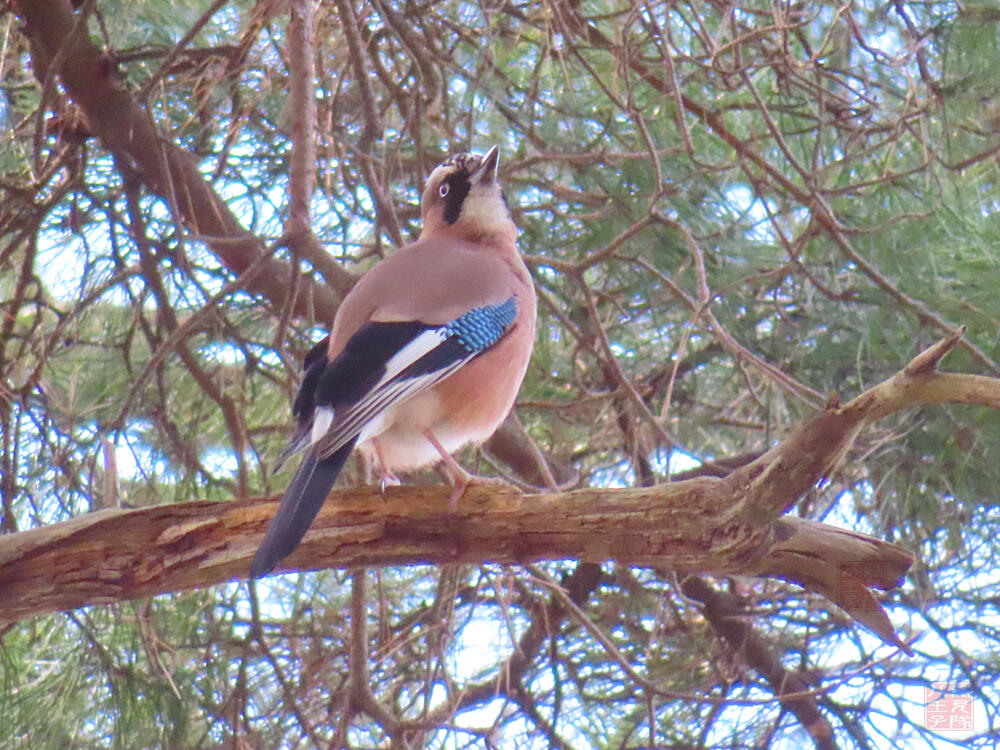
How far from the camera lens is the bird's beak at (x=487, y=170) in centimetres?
339

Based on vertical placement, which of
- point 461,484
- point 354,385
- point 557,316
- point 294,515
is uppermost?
point 557,316

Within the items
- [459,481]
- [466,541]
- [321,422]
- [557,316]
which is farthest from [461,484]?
[557,316]

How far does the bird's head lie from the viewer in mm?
3412

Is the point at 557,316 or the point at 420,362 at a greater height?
the point at 557,316

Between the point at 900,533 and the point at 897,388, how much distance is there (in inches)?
70.3

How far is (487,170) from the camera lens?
3.43 meters

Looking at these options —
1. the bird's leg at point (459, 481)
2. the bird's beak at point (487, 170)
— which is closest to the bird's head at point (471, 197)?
the bird's beak at point (487, 170)

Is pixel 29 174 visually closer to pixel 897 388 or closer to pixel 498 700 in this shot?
pixel 498 700

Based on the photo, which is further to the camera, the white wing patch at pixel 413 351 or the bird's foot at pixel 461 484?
the white wing patch at pixel 413 351

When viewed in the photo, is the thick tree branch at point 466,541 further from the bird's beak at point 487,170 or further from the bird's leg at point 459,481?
the bird's beak at point 487,170

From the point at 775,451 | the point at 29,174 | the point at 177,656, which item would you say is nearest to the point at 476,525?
the point at 775,451

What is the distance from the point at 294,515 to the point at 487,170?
1.49m

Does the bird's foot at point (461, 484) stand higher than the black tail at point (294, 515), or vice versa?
the bird's foot at point (461, 484)

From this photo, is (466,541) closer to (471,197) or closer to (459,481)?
(459,481)
